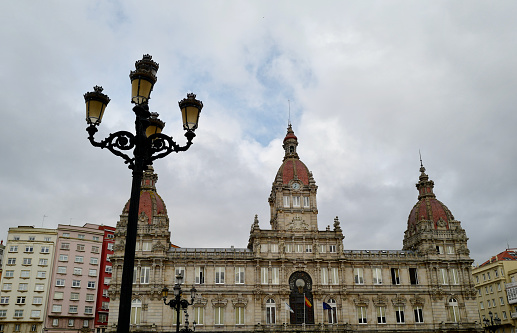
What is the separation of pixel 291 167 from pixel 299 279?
720 inches

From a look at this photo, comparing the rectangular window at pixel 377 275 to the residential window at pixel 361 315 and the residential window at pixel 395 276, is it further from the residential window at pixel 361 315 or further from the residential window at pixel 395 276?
the residential window at pixel 361 315

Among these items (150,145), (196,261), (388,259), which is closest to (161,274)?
(196,261)

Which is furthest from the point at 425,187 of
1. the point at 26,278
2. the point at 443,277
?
the point at 26,278

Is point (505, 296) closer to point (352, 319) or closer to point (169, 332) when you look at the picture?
point (352, 319)

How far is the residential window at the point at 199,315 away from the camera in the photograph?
211 ft

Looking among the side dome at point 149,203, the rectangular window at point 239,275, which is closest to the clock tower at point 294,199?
the rectangular window at point 239,275

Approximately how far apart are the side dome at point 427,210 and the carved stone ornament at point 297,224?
19.6 m

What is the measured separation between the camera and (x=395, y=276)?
69812 millimetres

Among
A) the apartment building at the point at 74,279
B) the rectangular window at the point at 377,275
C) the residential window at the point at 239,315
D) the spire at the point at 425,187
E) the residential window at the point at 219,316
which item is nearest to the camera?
the residential window at the point at 219,316

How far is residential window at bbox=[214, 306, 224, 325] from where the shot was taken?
64.7 meters

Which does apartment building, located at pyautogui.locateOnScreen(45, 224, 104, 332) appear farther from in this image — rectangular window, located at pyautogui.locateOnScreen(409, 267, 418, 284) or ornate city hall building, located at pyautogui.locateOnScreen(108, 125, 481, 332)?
rectangular window, located at pyautogui.locateOnScreen(409, 267, 418, 284)

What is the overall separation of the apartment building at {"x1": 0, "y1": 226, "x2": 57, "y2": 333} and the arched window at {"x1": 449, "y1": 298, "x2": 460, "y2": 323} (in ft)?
207

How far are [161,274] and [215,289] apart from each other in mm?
8012

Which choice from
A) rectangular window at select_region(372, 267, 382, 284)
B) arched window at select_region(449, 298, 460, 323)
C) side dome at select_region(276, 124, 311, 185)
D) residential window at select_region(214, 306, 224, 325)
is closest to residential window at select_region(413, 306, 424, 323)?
arched window at select_region(449, 298, 460, 323)
